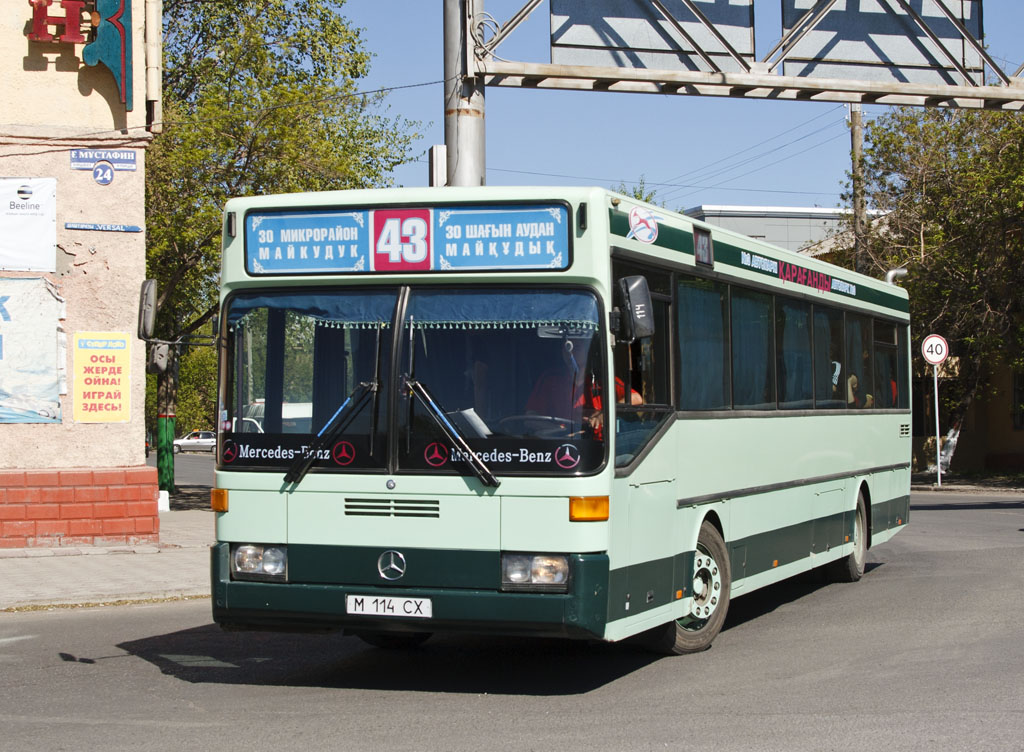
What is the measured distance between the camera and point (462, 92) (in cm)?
1486

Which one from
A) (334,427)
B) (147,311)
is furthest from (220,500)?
(147,311)

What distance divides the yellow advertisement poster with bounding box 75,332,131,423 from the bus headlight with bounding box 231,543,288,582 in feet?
31.1

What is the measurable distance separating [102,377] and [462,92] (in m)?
5.86

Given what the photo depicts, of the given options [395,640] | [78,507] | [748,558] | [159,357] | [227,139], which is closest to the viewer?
[159,357]

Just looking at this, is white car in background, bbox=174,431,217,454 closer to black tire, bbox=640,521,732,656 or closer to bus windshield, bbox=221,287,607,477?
black tire, bbox=640,521,732,656

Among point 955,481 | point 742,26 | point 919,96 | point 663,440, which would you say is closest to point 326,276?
point 663,440

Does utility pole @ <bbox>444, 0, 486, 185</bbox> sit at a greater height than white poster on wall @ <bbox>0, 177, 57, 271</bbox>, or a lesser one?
greater

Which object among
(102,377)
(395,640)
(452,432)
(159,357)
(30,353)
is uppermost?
(30,353)

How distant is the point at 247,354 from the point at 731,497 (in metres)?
3.68

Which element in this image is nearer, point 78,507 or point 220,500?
point 220,500

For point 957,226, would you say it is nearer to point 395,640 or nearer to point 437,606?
point 395,640

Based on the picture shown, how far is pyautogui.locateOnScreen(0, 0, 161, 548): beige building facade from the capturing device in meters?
16.5

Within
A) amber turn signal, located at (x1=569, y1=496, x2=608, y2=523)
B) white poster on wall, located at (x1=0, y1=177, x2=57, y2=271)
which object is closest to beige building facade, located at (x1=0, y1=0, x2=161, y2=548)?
white poster on wall, located at (x1=0, y1=177, x2=57, y2=271)

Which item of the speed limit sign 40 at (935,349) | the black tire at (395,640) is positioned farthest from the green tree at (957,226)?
the black tire at (395,640)
